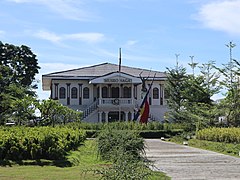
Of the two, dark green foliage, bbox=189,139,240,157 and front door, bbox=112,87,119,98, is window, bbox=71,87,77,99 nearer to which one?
front door, bbox=112,87,119,98

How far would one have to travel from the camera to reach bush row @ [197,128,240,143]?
84.9 feet

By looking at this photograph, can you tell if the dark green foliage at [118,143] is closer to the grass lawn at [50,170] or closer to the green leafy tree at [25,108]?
the grass lawn at [50,170]

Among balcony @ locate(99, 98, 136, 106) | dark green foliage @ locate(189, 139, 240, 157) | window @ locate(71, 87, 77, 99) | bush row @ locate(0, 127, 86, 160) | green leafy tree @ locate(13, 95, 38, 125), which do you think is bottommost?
dark green foliage @ locate(189, 139, 240, 157)

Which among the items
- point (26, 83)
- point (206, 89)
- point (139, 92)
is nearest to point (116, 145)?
point (206, 89)

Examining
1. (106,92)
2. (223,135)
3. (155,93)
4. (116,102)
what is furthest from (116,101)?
(223,135)

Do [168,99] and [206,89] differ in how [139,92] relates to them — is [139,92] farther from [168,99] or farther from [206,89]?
[206,89]

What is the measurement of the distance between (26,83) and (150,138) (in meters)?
25.3

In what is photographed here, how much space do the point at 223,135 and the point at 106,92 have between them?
24583mm

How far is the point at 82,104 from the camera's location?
51.0 m

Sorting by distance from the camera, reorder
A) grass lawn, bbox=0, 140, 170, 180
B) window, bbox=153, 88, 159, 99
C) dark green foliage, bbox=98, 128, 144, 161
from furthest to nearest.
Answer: window, bbox=153, 88, 159, 99 → dark green foliage, bbox=98, 128, 144, 161 → grass lawn, bbox=0, 140, 170, 180

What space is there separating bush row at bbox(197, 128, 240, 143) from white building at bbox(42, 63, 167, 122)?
18.5 meters

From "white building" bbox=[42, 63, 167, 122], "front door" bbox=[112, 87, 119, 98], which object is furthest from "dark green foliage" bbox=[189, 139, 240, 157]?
"front door" bbox=[112, 87, 119, 98]

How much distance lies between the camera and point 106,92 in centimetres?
5056

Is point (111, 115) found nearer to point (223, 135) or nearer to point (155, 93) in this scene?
point (155, 93)
